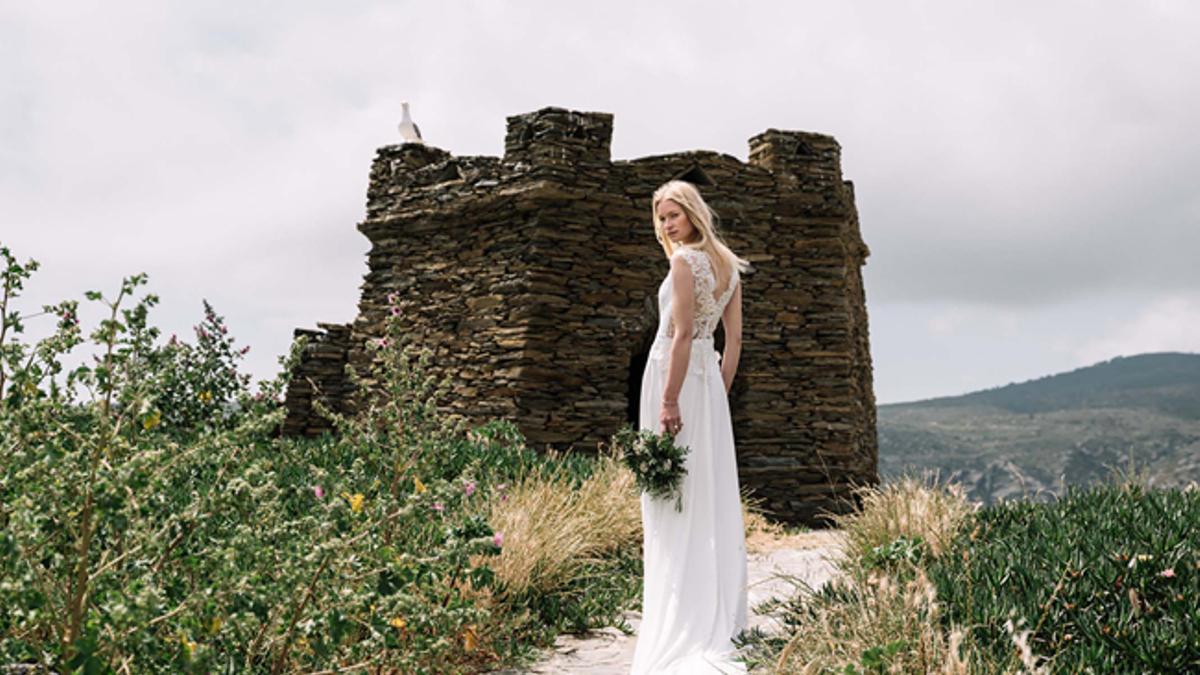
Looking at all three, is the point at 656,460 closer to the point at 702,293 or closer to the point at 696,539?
the point at 696,539

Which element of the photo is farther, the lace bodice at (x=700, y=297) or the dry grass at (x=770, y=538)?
the dry grass at (x=770, y=538)

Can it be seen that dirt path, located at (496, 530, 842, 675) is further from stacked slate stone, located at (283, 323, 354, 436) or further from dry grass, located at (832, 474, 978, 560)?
stacked slate stone, located at (283, 323, 354, 436)

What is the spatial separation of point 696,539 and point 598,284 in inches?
288

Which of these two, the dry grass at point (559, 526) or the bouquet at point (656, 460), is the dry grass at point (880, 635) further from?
the dry grass at point (559, 526)

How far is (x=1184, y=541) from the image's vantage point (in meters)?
4.31

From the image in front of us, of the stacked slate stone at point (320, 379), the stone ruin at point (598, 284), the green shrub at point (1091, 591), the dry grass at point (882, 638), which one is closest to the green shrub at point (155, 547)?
the dry grass at point (882, 638)

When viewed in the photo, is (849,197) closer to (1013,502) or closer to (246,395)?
(1013,502)

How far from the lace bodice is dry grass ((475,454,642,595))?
106 cm

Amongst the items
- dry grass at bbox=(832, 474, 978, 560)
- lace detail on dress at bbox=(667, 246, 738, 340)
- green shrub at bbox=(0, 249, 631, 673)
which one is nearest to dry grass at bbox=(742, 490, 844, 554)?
dry grass at bbox=(832, 474, 978, 560)

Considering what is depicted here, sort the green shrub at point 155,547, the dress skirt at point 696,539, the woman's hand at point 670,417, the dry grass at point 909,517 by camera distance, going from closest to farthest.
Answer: the green shrub at point 155,547
the dress skirt at point 696,539
the woman's hand at point 670,417
the dry grass at point 909,517

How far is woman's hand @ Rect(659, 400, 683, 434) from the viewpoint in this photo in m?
4.66

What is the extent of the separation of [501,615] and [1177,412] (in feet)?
548

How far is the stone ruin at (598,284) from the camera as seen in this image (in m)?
11.6

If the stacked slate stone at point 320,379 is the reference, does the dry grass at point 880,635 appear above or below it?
below
